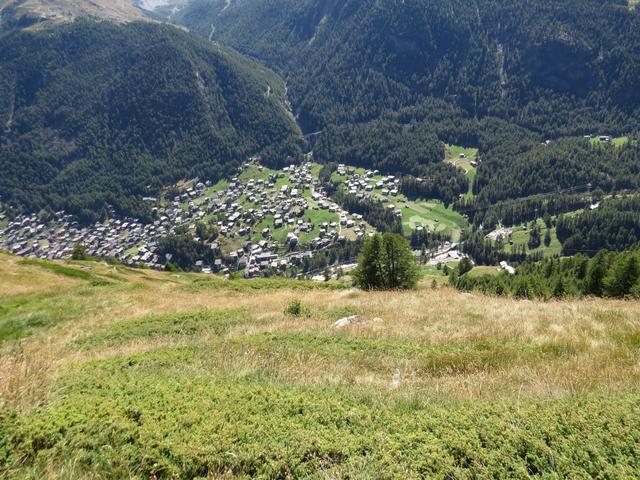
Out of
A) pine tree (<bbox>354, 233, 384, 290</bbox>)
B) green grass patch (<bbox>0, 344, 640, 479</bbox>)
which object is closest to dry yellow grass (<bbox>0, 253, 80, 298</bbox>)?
pine tree (<bbox>354, 233, 384, 290</bbox>)

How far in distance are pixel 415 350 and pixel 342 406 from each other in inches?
200

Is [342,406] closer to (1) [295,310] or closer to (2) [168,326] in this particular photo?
(1) [295,310]

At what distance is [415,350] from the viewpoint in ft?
34.9

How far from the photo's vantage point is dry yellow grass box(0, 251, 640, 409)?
722 centimetres

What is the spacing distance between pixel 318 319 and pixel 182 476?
11348 millimetres

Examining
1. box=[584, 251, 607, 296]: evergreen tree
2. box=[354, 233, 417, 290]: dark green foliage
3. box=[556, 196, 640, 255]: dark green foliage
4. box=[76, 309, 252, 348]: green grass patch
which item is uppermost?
box=[76, 309, 252, 348]: green grass patch

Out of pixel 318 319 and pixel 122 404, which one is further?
pixel 318 319

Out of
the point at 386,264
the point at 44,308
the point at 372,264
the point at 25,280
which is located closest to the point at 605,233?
the point at 386,264

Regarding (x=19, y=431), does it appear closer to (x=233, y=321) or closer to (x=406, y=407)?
(x=406, y=407)

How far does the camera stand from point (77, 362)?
1030 centimetres

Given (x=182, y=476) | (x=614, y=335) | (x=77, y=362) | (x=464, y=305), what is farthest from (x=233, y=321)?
(x=614, y=335)

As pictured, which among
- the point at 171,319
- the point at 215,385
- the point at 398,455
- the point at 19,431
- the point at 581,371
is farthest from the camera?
the point at 171,319

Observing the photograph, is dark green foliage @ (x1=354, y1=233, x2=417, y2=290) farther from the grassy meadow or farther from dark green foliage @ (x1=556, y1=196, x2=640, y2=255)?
dark green foliage @ (x1=556, y1=196, x2=640, y2=255)

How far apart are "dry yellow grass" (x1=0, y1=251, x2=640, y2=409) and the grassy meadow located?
63mm
